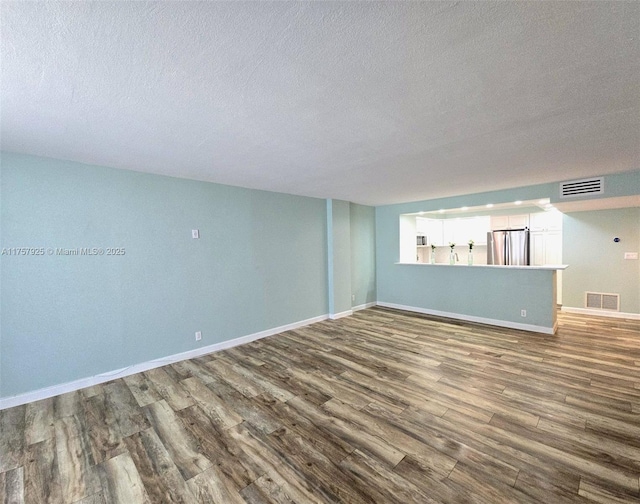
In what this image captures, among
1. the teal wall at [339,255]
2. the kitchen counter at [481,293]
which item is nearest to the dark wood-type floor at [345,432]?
the kitchen counter at [481,293]

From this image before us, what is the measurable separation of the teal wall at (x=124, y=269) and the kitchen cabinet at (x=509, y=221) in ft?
16.0

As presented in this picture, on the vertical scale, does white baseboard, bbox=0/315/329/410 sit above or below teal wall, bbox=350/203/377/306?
below

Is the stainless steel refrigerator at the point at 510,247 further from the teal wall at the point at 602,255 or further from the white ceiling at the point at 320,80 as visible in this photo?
the white ceiling at the point at 320,80

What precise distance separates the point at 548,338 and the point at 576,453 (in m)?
2.87

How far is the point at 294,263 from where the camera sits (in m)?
5.04

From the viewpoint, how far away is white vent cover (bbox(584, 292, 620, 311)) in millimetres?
5273

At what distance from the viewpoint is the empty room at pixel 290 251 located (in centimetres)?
129

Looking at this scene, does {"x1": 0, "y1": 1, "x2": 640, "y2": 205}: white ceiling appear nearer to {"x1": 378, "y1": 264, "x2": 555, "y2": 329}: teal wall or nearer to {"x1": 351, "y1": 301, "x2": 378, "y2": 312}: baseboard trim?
{"x1": 378, "y1": 264, "x2": 555, "y2": 329}: teal wall

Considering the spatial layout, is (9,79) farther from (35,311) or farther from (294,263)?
(294,263)

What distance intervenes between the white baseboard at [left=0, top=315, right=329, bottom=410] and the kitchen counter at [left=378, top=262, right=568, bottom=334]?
10.1ft

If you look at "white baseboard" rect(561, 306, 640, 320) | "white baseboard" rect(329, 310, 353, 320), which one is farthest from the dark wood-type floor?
"white baseboard" rect(561, 306, 640, 320)

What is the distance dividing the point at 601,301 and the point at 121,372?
27.0 ft

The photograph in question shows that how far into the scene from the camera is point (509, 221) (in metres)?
6.24

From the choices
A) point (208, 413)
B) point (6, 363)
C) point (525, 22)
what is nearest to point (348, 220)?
point (208, 413)
